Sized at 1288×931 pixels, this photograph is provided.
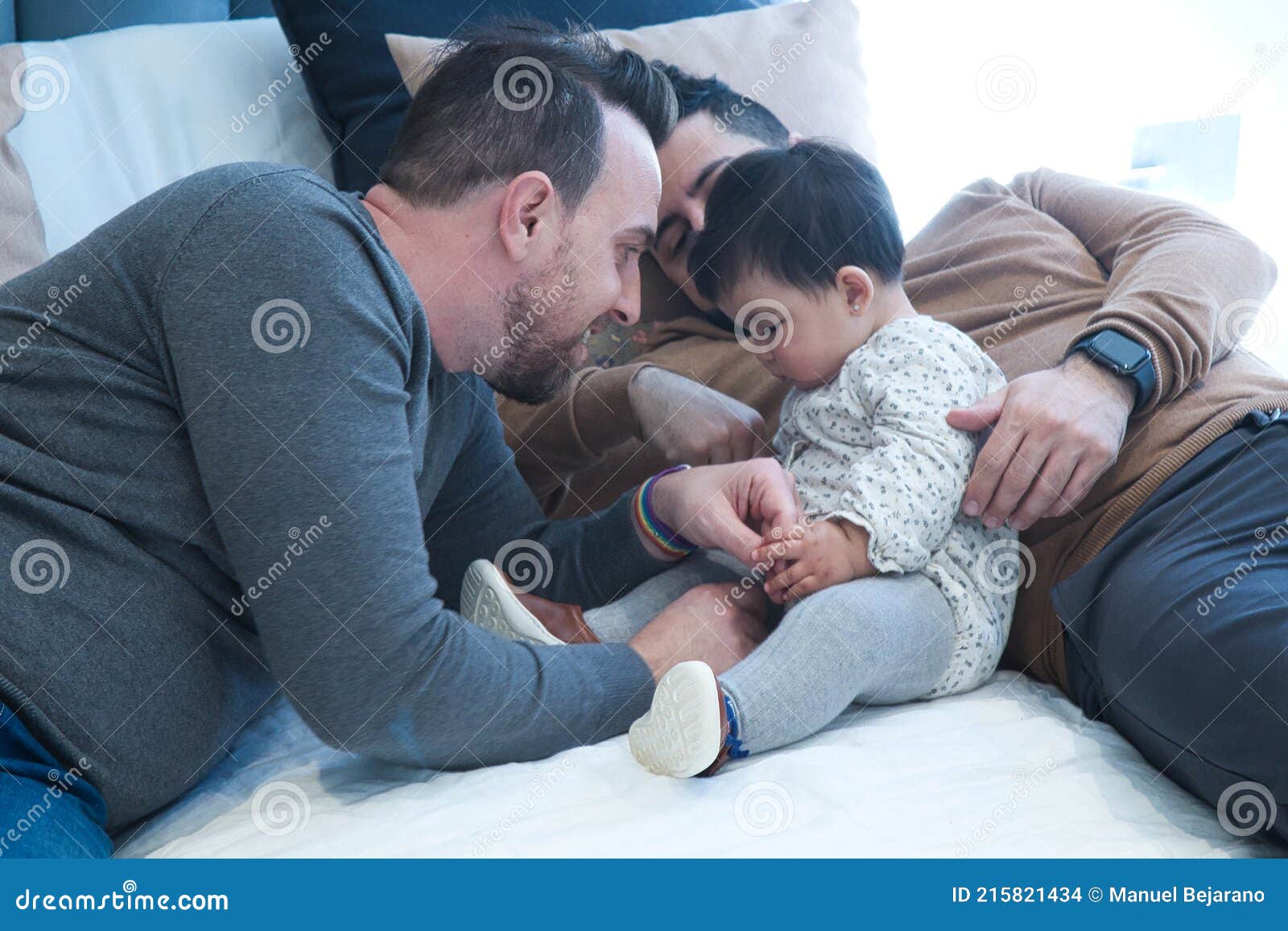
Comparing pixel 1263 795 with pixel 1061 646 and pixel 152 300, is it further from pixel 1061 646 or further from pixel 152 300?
pixel 152 300

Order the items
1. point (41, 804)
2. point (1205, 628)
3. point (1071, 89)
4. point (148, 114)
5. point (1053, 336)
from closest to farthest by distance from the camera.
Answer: point (41, 804) → point (1205, 628) → point (1053, 336) → point (148, 114) → point (1071, 89)

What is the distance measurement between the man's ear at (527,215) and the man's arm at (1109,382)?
48cm

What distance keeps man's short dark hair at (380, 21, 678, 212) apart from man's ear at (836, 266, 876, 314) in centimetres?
31

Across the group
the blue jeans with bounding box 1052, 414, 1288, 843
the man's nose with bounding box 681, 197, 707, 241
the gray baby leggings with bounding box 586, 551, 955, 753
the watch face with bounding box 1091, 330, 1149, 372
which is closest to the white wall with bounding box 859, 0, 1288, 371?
the man's nose with bounding box 681, 197, 707, 241

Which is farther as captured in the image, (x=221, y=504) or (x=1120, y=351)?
(x=1120, y=351)

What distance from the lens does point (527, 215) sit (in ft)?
3.51

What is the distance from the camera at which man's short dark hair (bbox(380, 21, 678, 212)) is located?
1063 millimetres

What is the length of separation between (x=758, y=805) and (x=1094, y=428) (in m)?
0.54

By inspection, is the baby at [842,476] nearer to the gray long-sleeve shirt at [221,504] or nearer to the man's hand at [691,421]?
the man's hand at [691,421]

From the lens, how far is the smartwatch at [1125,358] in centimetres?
110

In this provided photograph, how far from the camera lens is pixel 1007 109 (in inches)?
86.1

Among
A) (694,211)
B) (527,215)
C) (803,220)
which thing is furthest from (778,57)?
(527,215)

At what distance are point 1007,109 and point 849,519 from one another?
4.83 ft

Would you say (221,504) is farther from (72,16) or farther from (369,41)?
(72,16)
